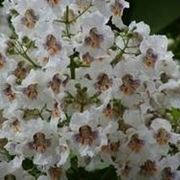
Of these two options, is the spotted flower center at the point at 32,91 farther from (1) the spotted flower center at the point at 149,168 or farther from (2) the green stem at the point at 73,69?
(1) the spotted flower center at the point at 149,168

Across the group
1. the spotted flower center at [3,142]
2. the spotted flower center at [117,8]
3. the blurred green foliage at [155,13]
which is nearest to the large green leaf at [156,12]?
the blurred green foliage at [155,13]

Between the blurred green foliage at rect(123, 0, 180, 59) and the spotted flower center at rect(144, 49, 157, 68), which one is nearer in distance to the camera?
the spotted flower center at rect(144, 49, 157, 68)

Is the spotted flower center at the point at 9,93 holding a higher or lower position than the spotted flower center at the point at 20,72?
lower

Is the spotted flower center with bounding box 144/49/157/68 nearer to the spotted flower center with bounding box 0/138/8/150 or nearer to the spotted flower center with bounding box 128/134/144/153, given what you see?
the spotted flower center with bounding box 128/134/144/153

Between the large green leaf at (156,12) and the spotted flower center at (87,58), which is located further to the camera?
the large green leaf at (156,12)

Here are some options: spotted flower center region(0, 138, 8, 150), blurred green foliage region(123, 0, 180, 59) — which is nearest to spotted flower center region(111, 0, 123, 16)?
spotted flower center region(0, 138, 8, 150)

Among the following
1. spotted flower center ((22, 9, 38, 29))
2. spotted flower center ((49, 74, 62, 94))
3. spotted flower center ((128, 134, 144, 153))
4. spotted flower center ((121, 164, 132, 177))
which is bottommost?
spotted flower center ((121, 164, 132, 177))

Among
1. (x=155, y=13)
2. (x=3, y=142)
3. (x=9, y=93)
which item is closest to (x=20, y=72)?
(x=9, y=93)

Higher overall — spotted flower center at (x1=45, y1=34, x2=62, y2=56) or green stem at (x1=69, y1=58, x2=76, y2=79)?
spotted flower center at (x1=45, y1=34, x2=62, y2=56)

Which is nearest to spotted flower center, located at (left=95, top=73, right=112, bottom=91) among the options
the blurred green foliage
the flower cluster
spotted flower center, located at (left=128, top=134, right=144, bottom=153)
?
the flower cluster

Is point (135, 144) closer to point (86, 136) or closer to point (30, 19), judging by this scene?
point (86, 136)
